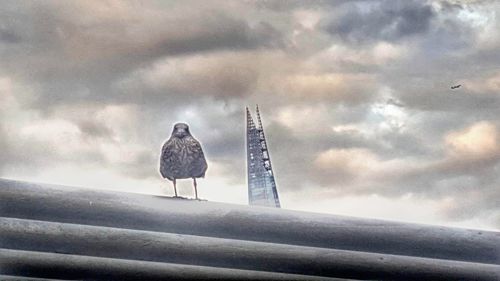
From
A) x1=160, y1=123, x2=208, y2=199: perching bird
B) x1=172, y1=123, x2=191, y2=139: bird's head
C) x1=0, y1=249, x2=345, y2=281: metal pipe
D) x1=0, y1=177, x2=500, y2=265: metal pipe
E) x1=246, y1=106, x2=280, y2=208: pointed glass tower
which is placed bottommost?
x1=0, y1=249, x2=345, y2=281: metal pipe

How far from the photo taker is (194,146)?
5.37 meters

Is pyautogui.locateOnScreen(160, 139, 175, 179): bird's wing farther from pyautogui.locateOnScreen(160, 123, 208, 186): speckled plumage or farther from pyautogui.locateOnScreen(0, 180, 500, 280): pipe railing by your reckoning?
pyautogui.locateOnScreen(0, 180, 500, 280): pipe railing

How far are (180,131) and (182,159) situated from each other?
263 millimetres

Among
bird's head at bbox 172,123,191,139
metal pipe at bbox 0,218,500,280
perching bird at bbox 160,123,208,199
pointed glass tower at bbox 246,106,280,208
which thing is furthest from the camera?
pointed glass tower at bbox 246,106,280,208

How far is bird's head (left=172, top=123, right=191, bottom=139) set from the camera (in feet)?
17.9

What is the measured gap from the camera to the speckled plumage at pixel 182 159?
5336mm

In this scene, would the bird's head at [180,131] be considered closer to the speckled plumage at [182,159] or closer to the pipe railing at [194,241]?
the speckled plumage at [182,159]

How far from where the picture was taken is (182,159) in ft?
17.5

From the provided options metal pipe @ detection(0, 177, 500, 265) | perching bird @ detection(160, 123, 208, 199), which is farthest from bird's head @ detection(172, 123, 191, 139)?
metal pipe @ detection(0, 177, 500, 265)

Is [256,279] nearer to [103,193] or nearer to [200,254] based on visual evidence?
[200,254]

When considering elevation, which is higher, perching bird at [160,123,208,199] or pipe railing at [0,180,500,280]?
perching bird at [160,123,208,199]

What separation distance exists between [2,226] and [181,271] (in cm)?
78

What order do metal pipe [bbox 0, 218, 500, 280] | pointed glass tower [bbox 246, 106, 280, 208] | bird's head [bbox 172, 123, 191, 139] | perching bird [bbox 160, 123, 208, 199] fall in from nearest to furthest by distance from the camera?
metal pipe [bbox 0, 218, 500, 280] < perching bird [bbox 160, 123, 208, 199] < bird's head [bbox 172, 123, 191, 139] < pointed glass tower [bbox 246, 106, 280, 208]

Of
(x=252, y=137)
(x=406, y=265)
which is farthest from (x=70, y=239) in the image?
(x=252, y=137)
